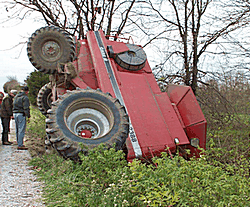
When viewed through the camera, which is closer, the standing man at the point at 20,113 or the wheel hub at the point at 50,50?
the wheel hub at the point at 50,50

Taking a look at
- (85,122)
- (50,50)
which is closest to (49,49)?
(50,50)

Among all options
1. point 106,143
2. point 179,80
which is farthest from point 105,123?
point 179,80

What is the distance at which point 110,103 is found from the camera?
4.14 meters

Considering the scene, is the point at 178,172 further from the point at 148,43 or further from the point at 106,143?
the point at 148,43

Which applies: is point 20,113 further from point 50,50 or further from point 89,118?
point 89,118

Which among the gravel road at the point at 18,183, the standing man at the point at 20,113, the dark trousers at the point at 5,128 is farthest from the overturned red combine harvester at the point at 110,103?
the dark trousers at the point at 5,128

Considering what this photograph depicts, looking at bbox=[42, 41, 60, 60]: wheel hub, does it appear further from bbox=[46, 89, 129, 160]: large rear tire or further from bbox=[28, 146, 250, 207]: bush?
bbox=[28, 146, 250, 207]: bush

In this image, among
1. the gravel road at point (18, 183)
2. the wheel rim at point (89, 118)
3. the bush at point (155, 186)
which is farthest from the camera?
the wheel rim at point (89, 118)

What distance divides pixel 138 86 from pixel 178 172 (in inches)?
107

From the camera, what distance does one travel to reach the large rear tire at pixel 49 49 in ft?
18.2

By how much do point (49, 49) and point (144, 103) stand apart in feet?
8.12

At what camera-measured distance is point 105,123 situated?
13.9 ft

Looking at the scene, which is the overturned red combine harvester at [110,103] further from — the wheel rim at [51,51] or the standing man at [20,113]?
the standing man at [20,113]

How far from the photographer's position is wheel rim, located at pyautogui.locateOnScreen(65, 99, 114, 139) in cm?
415
